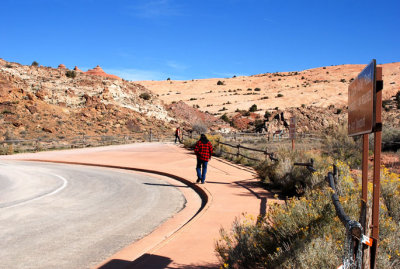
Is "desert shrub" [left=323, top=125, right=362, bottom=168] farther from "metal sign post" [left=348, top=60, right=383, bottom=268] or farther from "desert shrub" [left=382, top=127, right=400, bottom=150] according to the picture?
"metal sign post" [left=348, top=60, right=383, bottom=268]

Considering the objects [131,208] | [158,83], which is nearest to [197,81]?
[158,83]

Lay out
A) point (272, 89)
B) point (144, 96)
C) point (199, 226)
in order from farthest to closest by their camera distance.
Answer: point (272, 89) → point (144, 96) → point (199, 226)

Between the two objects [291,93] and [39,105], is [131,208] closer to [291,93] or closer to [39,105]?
[39,105]

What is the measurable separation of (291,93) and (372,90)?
8864cm

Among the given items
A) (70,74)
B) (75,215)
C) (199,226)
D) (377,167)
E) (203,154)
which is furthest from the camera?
(70,74)

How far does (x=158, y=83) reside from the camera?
413 feet

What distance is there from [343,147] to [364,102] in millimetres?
15914

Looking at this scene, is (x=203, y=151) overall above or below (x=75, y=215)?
above

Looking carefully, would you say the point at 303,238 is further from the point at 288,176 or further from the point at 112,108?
the point at 112,108

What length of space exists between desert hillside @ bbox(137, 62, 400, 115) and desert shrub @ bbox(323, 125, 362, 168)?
47.7 metres

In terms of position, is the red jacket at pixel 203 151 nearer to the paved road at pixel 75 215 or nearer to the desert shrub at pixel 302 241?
the paved road at pixel 75 215

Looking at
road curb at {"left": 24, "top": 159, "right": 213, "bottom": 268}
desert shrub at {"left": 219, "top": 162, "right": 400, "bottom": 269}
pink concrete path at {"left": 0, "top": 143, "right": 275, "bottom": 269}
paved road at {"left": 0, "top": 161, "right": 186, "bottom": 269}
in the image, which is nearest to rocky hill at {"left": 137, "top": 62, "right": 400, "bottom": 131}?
road curb at {"left": 24, "top": 159, "right": 213, "bottom": 268}

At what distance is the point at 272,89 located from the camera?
333 feet

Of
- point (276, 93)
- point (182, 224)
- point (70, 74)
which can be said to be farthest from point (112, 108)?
point (276, 93)
